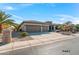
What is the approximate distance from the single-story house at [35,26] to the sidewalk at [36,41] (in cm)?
18

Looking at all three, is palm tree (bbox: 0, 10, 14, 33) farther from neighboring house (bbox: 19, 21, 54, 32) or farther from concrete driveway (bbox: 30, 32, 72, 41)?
concrete driveway (bbox: 30, 32, 72, 41)

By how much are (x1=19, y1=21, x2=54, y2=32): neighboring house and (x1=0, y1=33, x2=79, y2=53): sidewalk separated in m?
0.18

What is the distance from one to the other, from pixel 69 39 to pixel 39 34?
0.88 m

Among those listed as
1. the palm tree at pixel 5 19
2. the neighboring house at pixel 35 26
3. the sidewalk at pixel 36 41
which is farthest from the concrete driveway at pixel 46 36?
the palm tree at pixel 5 19

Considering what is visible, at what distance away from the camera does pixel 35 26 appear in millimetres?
7762

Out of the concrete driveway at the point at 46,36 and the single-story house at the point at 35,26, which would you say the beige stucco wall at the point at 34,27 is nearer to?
the single-story house at the point at 35,26

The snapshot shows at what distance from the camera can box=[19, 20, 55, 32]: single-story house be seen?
7586 millimetres

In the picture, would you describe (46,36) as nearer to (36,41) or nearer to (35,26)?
(36,41)

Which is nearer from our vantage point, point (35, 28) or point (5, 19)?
point (5, 19)

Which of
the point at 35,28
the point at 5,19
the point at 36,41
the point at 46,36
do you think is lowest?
Result: the point at 36,41

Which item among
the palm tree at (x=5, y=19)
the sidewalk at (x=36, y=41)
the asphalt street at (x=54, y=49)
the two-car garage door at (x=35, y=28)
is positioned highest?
the palm tree at (x=5, y=19)

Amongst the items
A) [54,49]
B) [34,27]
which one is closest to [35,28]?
[34,27]

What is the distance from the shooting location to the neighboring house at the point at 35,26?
7.59 m
